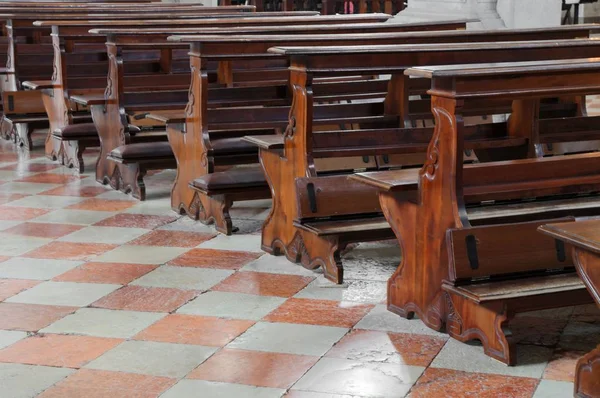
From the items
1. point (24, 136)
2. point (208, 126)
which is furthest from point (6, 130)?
point (208, 126)

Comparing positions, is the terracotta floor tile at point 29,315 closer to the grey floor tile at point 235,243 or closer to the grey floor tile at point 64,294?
the grey floor tile at point 64,294

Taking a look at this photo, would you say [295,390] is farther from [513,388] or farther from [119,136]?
Result: [119,136]

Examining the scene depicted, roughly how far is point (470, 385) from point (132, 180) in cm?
359

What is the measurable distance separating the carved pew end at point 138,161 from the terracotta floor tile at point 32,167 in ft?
3.32

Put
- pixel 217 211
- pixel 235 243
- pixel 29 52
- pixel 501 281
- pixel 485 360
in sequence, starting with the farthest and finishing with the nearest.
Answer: pixel 29 52 < pixel 217 211 < pixel 235 243 < pixel 501 281 < pixel 485 360

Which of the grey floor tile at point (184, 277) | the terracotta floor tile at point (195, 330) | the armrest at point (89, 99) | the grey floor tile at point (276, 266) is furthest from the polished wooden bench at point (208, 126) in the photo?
the terracotta floor tile at point (195, 330)

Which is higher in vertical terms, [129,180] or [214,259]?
[129,180]

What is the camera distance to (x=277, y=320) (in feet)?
13.3

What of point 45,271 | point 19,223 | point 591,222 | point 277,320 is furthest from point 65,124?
point 591,222

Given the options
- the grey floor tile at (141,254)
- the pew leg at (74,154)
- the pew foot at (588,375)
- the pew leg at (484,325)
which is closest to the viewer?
the pew foot at (588,375)

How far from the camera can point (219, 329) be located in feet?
13.0

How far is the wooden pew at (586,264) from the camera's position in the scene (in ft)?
9.82

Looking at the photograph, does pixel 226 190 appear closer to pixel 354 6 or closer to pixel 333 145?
pixel 333 145

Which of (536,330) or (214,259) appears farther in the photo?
(214,259)
